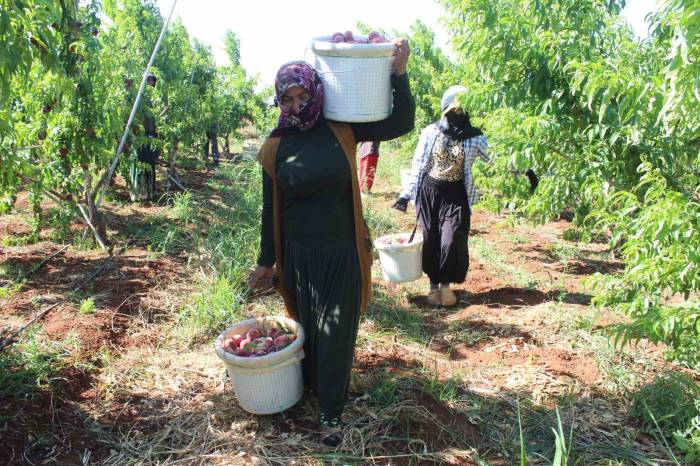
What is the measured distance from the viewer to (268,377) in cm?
248

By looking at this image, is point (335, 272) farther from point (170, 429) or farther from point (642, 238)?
point (642, 238)

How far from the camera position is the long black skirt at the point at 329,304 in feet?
8.08

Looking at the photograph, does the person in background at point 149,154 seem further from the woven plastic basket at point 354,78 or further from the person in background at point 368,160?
the woven plastic basket at point 354,78

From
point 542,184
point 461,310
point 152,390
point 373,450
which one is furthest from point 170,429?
point 542,184

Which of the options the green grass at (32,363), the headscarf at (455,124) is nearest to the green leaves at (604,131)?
the headscarf at (455,124)

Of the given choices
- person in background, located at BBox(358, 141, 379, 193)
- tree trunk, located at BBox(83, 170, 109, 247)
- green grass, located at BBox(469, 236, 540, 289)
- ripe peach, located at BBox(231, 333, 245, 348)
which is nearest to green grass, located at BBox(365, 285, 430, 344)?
green grass, located at BBox(469, 236, 540, 289)

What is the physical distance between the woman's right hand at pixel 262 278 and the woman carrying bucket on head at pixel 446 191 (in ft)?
5.39

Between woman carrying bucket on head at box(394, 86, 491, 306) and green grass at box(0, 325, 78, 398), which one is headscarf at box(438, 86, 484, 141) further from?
green grass at box(0, 325, 78, 398)

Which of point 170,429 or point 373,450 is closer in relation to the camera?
point 373,450

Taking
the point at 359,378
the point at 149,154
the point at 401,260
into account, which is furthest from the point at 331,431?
the point at 149,154

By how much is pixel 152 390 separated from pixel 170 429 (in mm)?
412

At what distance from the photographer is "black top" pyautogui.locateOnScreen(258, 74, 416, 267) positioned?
7.68ft

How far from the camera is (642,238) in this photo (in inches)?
97.0

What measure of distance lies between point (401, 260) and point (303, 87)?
220 cm
